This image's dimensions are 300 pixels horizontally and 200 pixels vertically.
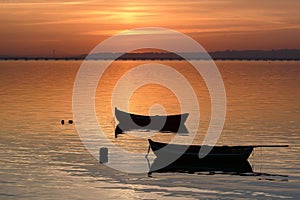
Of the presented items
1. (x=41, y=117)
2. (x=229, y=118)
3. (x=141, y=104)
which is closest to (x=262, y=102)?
(x=141, y=104)

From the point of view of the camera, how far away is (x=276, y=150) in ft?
158

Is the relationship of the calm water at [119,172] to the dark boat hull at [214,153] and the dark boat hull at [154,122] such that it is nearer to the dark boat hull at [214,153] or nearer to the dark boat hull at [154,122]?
the dark boat hull at [214,153]

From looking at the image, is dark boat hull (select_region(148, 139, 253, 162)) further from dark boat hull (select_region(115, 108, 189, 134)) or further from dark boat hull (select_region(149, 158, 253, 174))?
dark boat hull (select_region(115, 108, 189, 134))

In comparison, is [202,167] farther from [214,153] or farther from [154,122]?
[154,122]

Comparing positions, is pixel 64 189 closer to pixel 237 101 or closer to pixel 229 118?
pixel 229 118

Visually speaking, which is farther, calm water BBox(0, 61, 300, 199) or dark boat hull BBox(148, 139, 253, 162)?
dark boat hull BBox(148, 139, 253, 162)

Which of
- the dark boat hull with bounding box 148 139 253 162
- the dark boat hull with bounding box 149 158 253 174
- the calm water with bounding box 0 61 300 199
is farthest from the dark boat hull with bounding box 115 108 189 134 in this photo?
the dark boat hull with bounding box 149 158 253 174

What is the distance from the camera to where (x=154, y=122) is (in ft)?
222

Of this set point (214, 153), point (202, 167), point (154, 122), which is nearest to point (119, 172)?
point (202, 167)

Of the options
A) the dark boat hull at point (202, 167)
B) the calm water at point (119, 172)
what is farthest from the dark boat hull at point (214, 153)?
the calm water at point (119, 172)

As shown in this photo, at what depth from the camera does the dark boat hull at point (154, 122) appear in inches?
2589

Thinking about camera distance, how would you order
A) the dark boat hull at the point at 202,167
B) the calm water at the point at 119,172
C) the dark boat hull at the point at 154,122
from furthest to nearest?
the dark boat hull at the point at 154,122
the dark boat hull at the point at 202,167
the calm water at the point at 119,172

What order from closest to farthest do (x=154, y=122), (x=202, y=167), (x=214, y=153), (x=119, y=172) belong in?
(x=119, y=172), (x=202, y=167), (x=214, y=153), (x=154, y=122)

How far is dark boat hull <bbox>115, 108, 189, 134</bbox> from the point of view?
2589 inches
